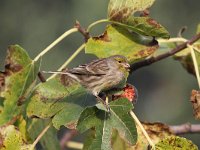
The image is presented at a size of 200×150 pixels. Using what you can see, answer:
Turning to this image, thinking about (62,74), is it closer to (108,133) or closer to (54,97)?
(54,97)

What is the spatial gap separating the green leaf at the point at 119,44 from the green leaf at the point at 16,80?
10.3 inches

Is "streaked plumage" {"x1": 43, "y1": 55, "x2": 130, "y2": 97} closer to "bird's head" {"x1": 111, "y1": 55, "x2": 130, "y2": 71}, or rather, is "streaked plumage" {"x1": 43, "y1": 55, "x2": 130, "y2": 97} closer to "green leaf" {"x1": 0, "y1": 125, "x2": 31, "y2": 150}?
"bird's head" {"x1": 111, "y1": 55, "x2": 130, "y2": 71}

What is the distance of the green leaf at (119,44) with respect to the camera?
3283 millimetres

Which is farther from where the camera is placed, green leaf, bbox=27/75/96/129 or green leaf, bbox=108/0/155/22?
green leaf, bbox=108/0/155/22

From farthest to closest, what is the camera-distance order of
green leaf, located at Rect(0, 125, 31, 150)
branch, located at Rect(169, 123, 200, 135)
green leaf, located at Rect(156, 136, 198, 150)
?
1. branch, located at Rect(169, 123, 200, 135)
2. green leaf, located at Rect(0, 125, 31, 150)
3. green leaf, located at Rect(156, 136, 198, 150)

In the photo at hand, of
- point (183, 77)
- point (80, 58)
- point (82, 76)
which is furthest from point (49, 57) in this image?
point (82, 76)

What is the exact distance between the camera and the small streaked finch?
10.7ft

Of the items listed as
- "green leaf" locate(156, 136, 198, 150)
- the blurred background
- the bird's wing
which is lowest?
the blurred background

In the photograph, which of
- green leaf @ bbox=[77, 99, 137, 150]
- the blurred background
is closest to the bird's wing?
green leaf @ bbox=[77, 99, 137, 150]

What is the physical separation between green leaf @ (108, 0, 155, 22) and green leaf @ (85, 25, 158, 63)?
0.07m

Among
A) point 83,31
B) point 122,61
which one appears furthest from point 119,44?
point 83,31

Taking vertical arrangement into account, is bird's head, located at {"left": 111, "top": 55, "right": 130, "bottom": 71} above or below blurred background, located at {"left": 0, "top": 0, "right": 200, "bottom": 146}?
above

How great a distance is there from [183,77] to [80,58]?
15.5 feet

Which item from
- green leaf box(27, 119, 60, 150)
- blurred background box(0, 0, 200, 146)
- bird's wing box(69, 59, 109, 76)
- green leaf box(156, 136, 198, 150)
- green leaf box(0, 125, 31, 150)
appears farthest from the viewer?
blurred background box(0, 0, 200, 146)
